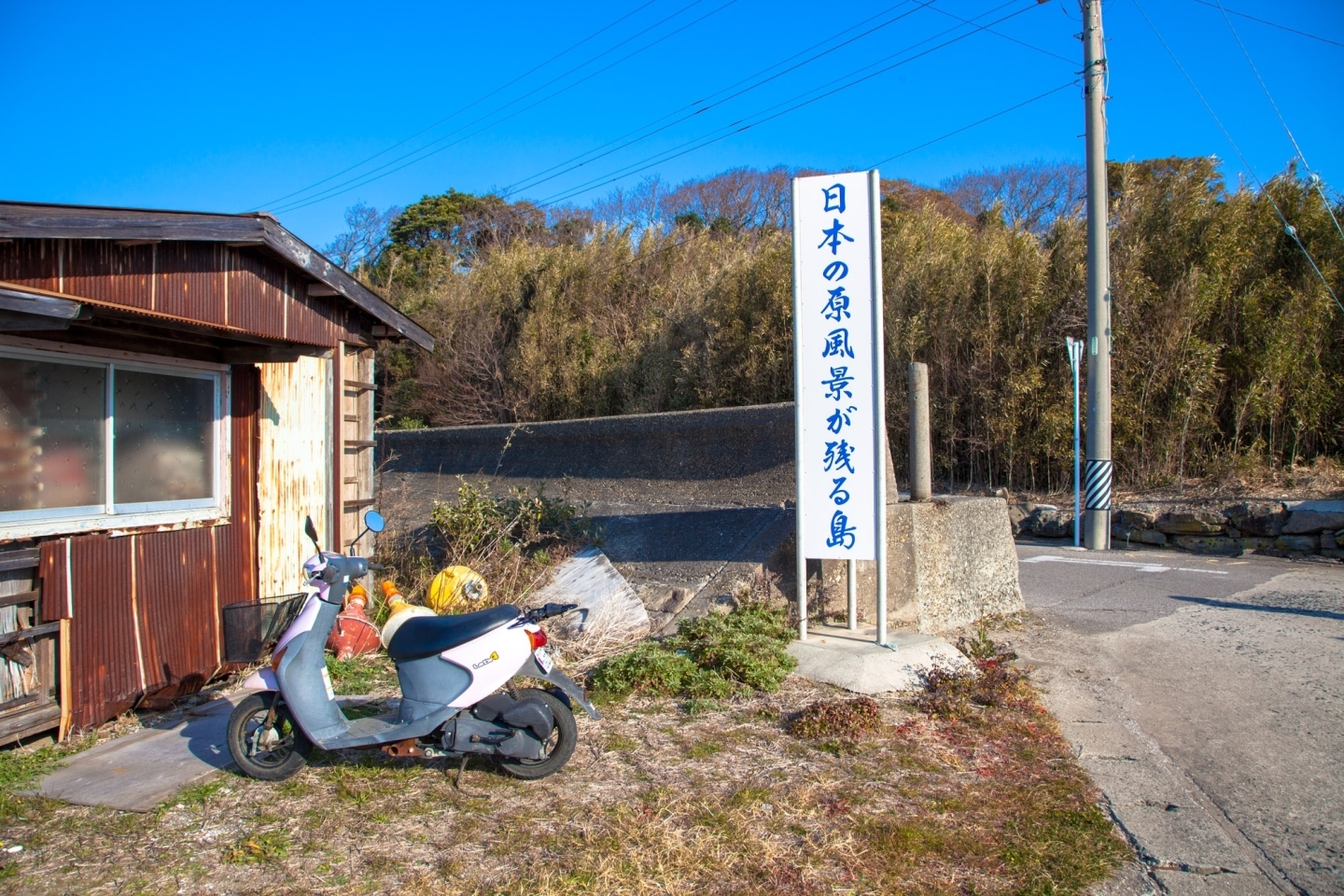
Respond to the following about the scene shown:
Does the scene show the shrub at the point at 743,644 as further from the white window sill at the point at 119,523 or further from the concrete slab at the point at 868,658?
the white window sill at the point at 119,523

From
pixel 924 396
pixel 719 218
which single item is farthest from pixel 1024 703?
pixel 719 218

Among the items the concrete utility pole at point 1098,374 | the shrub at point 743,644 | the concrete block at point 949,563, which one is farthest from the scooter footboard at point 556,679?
the concrete utility pole at point 1098,374

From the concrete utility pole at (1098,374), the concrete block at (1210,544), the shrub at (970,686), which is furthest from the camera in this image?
the concrete utility pole at (1098,374)

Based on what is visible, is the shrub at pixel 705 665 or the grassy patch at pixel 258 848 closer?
the grassy patch at pixel 258 848

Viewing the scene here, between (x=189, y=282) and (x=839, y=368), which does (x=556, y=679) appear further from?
(x=189, y=282)

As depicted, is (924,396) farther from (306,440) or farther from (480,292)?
(480,292)

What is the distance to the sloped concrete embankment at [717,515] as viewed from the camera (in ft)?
21.2

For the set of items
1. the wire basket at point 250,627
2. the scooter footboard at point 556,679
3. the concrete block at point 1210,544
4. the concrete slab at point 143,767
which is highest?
the wire basket at point 250,627

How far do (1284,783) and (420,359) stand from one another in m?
16.7

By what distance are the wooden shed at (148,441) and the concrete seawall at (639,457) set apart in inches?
102

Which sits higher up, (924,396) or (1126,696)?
(924,396)

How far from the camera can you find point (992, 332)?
13680 mm

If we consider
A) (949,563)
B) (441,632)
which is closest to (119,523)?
(441,632)

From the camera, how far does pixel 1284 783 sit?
4.09 meters
